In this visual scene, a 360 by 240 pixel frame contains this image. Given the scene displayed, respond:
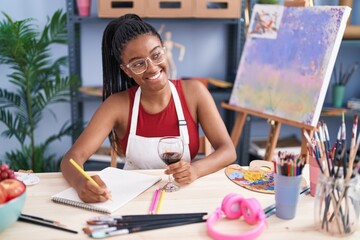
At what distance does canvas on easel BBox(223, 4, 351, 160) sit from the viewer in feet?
6.59

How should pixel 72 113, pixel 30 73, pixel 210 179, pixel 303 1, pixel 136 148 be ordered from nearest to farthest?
pixel 210 179 < pixel 136 148 < pixel 303 1 < pixel 30 73 < pixel 72 113

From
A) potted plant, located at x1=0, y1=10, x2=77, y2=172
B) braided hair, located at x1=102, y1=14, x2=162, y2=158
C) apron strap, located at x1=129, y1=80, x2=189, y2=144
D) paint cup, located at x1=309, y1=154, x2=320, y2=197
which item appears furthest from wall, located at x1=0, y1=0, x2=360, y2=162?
paint cup, located at x1=309, y1=154, x2=320, y2=197

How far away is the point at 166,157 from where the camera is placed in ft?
4.07

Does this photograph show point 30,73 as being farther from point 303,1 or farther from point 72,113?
point 303,1

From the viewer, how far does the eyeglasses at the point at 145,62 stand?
1523 millimetres

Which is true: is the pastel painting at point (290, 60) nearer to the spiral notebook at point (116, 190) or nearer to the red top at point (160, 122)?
the red top at point (160, 122)

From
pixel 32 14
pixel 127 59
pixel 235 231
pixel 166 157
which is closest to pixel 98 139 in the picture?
pixel 127 59

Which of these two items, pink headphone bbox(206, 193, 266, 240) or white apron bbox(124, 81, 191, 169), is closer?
pink headphone bbox(206, 193, 266, 240)

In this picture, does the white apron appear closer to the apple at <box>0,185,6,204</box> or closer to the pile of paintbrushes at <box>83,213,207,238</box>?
the pile of paintbrushes at <box>83,213,207,238</box>

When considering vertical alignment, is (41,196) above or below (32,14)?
below

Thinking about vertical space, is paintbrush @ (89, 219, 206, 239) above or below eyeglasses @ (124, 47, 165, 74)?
below

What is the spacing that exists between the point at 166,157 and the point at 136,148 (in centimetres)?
44

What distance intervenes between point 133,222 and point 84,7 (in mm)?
1993

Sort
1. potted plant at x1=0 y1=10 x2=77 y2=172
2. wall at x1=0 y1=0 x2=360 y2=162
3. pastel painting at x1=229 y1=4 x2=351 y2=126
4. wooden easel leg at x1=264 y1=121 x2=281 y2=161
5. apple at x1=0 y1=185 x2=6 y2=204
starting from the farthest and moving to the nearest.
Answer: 1. wall at x1=0 y1=0 x2=360 y2=162
2. potted plant at x1=0 y1=10 x2=77 y2=172
3. wooden easel leg at x1=264 y1=121 x2=281 y2=161
4. pastel painting at x1=229 y1=4 x2=351 y2=126
5. apple at x1=0 y1=185 x2=6 y2=204
